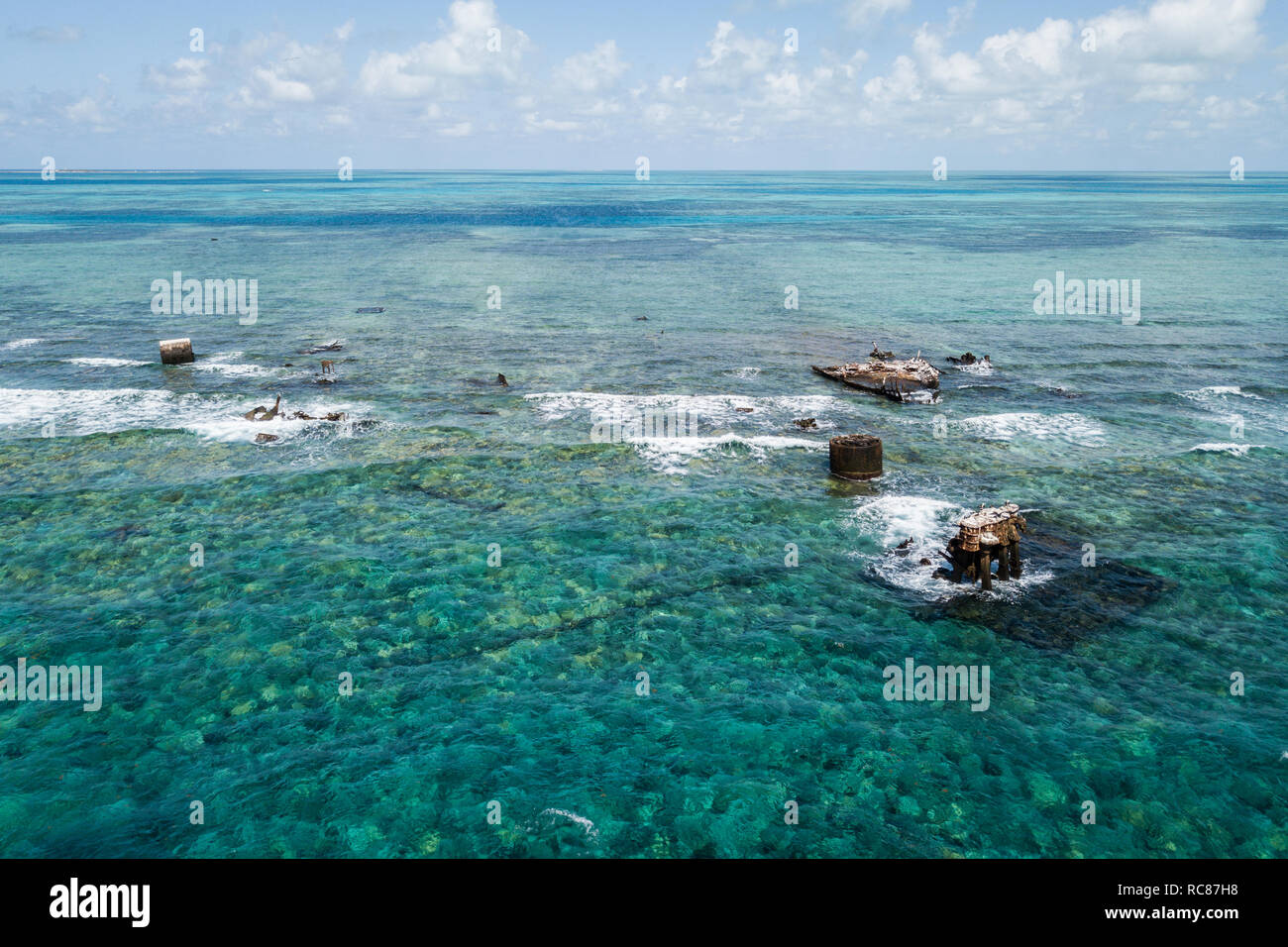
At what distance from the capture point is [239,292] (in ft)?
212

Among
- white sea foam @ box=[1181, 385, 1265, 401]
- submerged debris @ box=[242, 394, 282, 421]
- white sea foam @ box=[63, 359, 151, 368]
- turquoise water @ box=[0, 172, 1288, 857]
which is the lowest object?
turquoise water @ box=[0, 172, 1288, 857]

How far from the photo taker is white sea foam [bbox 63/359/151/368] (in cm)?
4003

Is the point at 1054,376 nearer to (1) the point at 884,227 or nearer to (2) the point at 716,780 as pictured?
(2) the point at 716,780

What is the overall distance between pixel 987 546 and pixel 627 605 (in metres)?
8.28

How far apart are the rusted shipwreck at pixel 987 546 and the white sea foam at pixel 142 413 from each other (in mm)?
21558

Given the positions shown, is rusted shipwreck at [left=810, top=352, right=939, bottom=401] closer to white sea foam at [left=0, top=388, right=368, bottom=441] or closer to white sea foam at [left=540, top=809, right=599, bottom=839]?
white sea foam at [left=0, top=388, right=368, bottom=441]

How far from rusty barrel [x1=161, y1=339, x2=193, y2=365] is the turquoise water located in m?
1.72

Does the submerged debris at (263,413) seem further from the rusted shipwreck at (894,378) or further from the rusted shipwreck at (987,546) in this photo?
the rusted shipwreck at (987,546)

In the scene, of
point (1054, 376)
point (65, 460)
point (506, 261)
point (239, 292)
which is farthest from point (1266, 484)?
point (506, 261)

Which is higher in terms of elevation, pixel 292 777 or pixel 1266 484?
pixel 1266 484

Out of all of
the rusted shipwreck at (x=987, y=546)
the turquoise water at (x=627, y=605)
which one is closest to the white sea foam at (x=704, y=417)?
the turquoise water at (x=627, y=605)

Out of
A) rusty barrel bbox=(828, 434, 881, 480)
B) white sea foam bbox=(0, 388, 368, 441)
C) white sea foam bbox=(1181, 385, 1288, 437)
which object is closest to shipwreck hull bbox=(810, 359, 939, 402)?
rusty barrel bbox=(828, 434, 881, 480)

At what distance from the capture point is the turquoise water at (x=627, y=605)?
1320 cm

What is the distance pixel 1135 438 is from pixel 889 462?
9.99 meters
